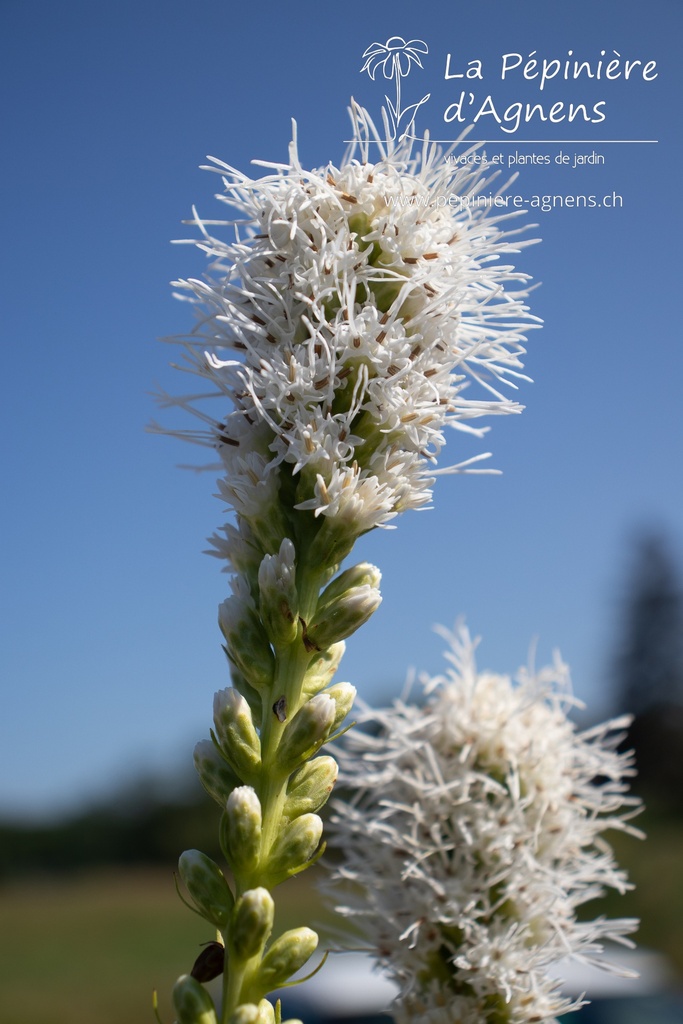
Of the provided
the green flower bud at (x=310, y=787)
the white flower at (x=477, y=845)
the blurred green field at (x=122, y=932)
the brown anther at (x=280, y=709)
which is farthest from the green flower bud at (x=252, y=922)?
the blurred green field at (x=122, y=932)

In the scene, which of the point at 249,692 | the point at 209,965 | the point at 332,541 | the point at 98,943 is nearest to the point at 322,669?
the point at 249,692

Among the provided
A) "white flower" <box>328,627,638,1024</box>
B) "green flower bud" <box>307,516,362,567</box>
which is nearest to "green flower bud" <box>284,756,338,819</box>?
"green flower bud" <box>307,516,362,567</box>

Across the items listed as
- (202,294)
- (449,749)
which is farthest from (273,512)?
(449,749)

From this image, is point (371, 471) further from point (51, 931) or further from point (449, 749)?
point (51, 931)

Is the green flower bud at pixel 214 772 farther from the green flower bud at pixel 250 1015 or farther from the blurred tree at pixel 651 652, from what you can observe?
the blurred tree at pixel 651 652

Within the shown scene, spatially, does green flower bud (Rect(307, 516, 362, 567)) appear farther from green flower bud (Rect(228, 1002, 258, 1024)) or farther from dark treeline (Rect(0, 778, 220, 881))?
dark treeline (Rect(0, 778, 220, 881))

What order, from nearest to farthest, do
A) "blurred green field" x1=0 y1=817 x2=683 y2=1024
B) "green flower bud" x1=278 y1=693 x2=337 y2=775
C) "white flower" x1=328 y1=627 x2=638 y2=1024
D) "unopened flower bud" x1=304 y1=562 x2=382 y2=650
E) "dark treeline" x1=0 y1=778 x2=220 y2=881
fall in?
"green flower bud" x1=278 y1=693 x2=337 y2=775 → "unopened flower bud" x1=304 y1=562 x2=382 y2=650 → "white flower" x1=328 y1=627 x2=638 y2=1024 → "blurred green field" x1=0 y1=817 x2=683 y2=1024 → "dark treeline" x1=0 y1=778 x2=220 y2=881
